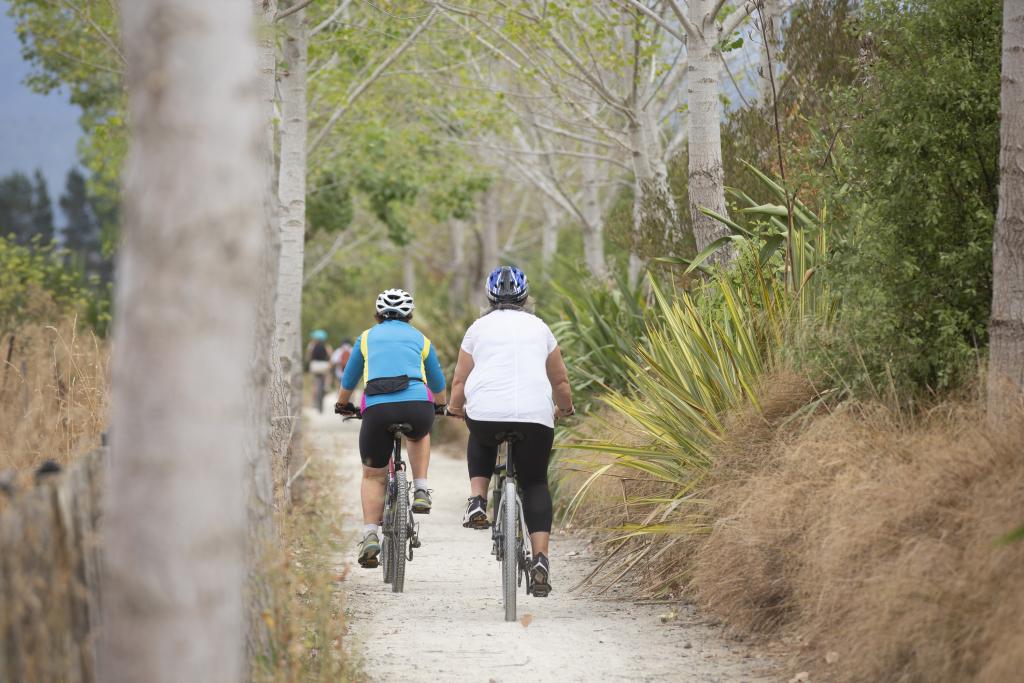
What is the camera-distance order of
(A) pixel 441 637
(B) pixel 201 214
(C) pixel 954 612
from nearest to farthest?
(B) pixel 201 214
(C) pixel 954 612
(A) pixel 441 637

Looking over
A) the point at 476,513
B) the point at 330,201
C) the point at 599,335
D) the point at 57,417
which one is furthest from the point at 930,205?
the point at 330,201

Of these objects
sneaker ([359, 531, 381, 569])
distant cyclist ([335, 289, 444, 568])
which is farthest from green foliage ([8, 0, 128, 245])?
sneaker ([359, 531, 381, 569])

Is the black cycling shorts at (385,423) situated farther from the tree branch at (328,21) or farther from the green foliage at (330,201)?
the green foliage at (330,201)

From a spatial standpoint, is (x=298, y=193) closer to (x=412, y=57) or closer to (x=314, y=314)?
(x=412, y=57)

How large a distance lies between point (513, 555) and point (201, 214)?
4071 mm

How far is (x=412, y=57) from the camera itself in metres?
20.6

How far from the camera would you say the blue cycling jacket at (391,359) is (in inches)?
309

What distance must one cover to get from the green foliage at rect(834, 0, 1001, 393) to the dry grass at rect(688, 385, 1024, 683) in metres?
0.37

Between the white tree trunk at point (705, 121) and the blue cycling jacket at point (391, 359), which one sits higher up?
the white tree trunk at point (705, 121)

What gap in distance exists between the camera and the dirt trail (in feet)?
19.0

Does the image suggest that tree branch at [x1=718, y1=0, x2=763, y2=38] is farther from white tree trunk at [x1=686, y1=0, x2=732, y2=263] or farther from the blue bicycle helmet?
the blue bicycle helmet

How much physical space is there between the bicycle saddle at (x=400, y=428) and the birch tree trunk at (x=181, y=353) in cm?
459

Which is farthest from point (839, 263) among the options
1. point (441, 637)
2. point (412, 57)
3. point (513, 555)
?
point (412, 57)

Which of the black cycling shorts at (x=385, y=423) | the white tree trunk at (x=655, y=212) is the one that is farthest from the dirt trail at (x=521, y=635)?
the white tree trunk at (x=655, y=212)
